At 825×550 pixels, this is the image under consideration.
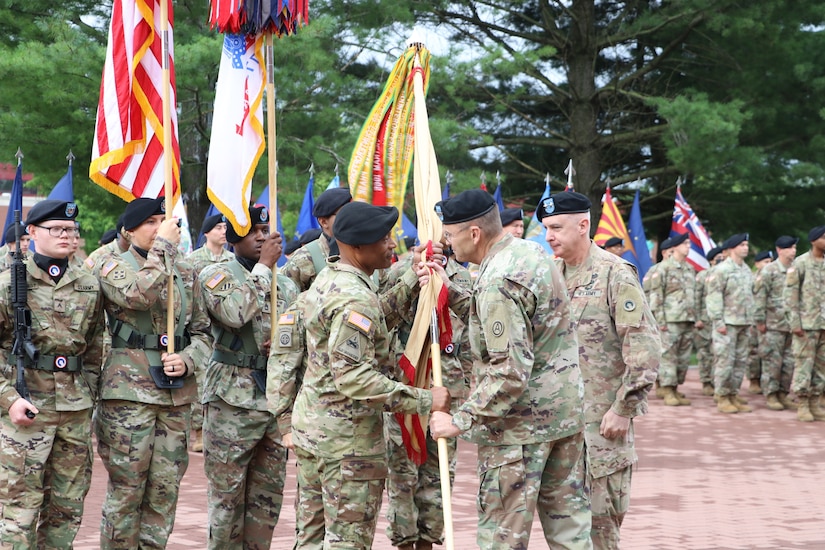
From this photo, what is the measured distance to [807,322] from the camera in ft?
47.0

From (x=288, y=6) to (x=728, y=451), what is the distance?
7699 millimetres

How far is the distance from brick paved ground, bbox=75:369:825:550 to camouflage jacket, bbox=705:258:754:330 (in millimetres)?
1775

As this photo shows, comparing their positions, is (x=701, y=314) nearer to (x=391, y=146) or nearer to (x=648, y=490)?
(x=648, y=490)

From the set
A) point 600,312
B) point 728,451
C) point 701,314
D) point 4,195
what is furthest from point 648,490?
point 4,195

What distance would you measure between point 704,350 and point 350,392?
42.9 ft

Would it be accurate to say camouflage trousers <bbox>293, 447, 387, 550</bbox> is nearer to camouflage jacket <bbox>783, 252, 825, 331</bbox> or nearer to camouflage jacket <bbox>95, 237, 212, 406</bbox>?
camouflage jacket <bbox>95, 237, 212, 406</bbox>

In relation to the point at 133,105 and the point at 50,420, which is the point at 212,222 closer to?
the point at 133,105

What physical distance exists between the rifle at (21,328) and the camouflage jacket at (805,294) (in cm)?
1108

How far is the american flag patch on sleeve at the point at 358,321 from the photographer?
201 inches

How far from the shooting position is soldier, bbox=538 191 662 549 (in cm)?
580

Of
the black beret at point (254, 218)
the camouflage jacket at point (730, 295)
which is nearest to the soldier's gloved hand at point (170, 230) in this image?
the black beret at point (254, 218)

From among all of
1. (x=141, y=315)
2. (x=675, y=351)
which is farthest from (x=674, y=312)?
(x=141, y=315)

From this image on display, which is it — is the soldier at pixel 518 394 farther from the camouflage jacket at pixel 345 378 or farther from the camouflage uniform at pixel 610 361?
the camouflage uniform at pixel 610 361

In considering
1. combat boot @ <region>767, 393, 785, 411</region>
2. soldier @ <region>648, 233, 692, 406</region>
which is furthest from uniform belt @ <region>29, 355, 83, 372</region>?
combat boot @ <region>767, 393, 785, 411</region>
